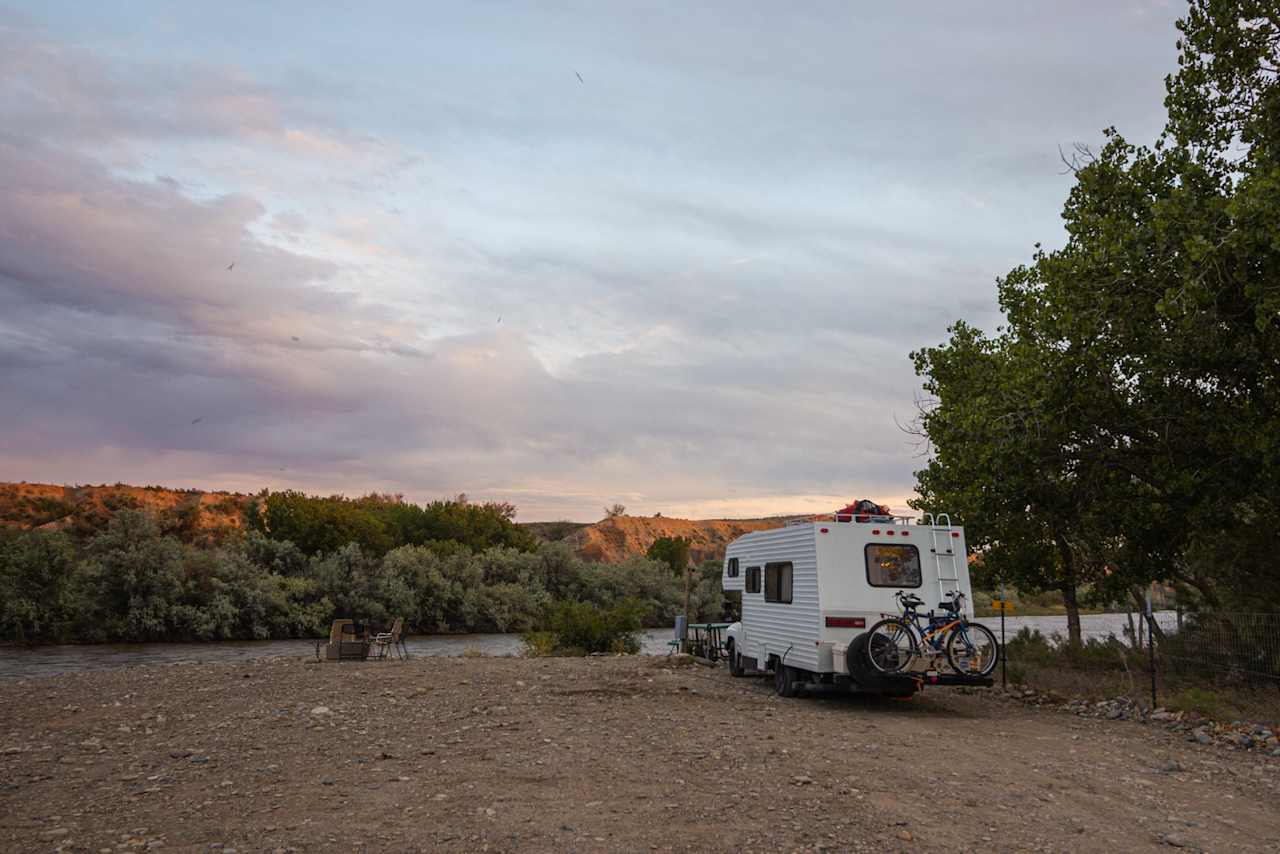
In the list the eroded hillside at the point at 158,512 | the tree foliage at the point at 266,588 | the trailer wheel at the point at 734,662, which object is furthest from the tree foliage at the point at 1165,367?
the eroded hillside at the point at 158,512

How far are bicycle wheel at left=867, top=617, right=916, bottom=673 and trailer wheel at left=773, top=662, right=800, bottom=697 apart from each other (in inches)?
78.6

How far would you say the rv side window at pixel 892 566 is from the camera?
44.4 feet

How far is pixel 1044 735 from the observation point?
1132 centimetres

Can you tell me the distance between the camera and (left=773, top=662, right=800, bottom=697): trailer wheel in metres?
14.2

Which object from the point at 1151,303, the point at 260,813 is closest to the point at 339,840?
the point at 260,813

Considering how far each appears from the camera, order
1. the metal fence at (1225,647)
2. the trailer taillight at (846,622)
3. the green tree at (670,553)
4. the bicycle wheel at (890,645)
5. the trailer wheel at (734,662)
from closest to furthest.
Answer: the bicycle wheel at (890,645) < the metal fence at (1225,647) < the trailer taillight at (846,622) < the trailer wheel at (734,662) < the green tree at (670,553)

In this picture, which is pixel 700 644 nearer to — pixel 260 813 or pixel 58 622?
pixel 260 813

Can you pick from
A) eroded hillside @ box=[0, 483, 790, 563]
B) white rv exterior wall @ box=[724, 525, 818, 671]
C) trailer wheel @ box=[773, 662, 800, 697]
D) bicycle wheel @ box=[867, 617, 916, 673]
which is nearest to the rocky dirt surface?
bicycle wheel @ box=[867, 617, 916, 673]

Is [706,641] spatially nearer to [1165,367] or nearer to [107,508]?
[1165,367]

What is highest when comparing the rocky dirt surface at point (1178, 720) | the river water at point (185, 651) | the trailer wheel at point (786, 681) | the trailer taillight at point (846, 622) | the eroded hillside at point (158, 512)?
the eroded hillside at point (158, 512)

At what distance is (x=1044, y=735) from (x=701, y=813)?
20.2ft

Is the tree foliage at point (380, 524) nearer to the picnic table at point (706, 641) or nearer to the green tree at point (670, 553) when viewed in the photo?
the green tree at point (670, 553)

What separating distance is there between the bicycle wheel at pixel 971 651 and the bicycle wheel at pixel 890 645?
55 centimetres

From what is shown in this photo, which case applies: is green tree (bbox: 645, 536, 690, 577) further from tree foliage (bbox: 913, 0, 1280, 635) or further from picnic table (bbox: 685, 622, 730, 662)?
tree foliage (bbox: 913, 0, 1280, 635)
